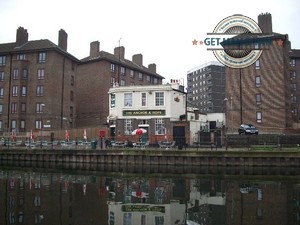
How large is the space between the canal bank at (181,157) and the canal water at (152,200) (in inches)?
200

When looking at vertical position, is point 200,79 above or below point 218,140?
above

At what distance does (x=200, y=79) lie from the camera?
122688 mm

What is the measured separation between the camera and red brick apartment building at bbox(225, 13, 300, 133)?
53.9 metres

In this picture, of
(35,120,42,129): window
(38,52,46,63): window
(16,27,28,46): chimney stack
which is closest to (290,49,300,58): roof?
(38,52,46,63): window

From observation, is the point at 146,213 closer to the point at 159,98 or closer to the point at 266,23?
the point at 159,98


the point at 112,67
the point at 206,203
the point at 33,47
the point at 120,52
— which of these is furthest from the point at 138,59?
the point at 206,203

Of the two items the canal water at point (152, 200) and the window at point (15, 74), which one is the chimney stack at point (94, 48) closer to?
the window at point (15, 74)

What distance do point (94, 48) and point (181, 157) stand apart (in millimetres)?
44359

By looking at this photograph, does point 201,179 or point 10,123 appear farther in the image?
point 10,123

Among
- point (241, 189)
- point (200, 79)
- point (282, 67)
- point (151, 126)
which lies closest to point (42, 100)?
point (151, 126)

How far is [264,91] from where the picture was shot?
55312 millimetres

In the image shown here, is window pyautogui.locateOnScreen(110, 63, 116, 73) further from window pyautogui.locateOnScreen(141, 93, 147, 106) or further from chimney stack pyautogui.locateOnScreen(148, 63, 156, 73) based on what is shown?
window pyautogui.locateOnScreen(141, 93, 147, 106)

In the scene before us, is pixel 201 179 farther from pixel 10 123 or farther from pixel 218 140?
pixel 10 123

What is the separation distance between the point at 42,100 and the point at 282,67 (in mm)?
42225
